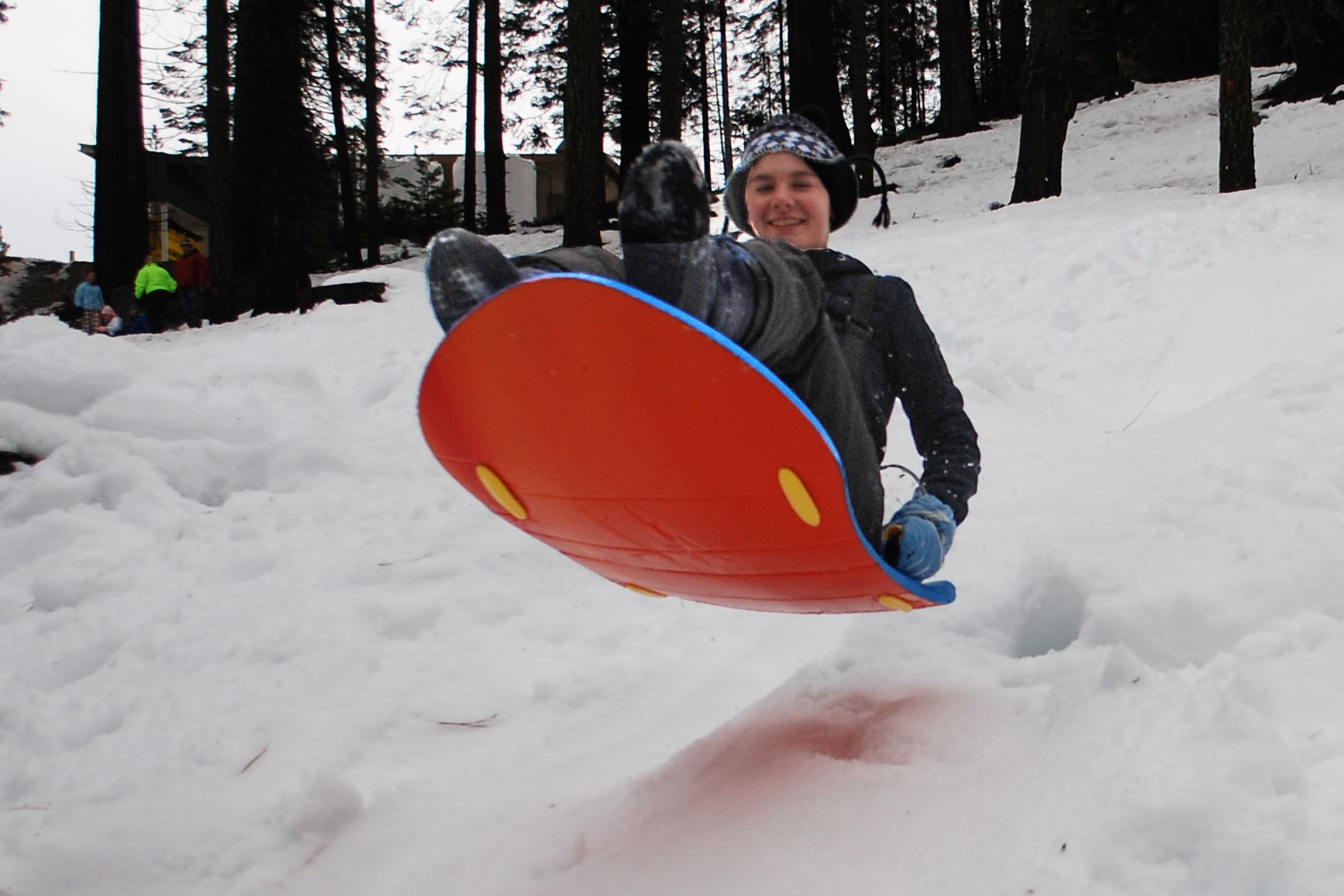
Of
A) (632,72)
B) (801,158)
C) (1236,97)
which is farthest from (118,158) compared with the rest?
(1236,97)

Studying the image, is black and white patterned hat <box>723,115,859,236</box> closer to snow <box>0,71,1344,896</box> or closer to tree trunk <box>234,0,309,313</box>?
snow <box>0,71,1344,896</box>

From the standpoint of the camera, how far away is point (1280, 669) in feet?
5.68

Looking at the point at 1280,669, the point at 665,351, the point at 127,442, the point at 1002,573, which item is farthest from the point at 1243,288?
the point at 127,442

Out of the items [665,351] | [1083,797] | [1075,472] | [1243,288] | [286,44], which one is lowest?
[1083,797]

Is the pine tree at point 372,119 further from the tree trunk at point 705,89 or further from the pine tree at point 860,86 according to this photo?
the pine tree at point 860,86

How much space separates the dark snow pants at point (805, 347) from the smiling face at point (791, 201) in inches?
19.6

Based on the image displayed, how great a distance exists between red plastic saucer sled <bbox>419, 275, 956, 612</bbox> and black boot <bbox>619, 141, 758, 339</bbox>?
0.71 feet

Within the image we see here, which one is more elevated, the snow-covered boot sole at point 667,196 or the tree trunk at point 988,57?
the tree trunk at point 988,57

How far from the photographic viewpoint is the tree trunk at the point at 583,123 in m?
8.96

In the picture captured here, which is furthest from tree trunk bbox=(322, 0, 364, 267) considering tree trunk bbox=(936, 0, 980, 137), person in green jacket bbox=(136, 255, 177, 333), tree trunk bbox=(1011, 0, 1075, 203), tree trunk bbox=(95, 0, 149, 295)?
tree trunk bbox=(1011, 0, 1075, 203)

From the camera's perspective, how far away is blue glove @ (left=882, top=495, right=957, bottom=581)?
181 centimetres

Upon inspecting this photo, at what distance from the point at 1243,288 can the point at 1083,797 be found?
441cm

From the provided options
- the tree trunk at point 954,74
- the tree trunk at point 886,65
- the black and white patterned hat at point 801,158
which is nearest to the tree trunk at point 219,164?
the black and white patterned hat at point 801,158

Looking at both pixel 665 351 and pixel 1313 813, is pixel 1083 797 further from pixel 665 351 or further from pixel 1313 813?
pixel 665 351
